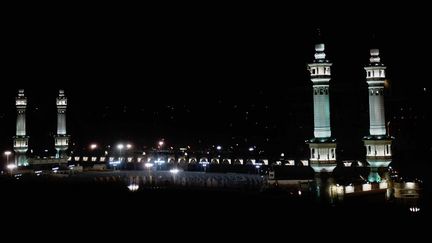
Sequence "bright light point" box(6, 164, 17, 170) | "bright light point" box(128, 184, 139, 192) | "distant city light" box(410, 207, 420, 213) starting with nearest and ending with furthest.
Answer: "distant city light" box(410, 207, 420, 213), "bright light point" box(128, 184, 139, 192), "bright light point" box(6, 164, 17, 170)

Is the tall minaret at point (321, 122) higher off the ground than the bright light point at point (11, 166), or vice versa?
the tall minaret at point (321, 122)

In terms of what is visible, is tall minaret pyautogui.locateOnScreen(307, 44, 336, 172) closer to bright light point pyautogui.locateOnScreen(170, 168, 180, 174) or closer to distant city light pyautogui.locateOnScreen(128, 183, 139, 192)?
distant city light pyautogui.locateOnScreen(128, 183, 139, 192)

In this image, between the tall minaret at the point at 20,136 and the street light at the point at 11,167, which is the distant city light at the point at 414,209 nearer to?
the street light at the point at 11,167

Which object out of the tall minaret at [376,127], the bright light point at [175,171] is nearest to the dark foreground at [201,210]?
the tall minaret at [376,127]

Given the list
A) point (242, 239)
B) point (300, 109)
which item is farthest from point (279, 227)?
point (300, 109)

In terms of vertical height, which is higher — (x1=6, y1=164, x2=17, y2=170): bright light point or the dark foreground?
(x1=6, y1=164, x2=17, y2=170): bright light point

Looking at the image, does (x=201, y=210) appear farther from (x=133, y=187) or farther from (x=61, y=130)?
(x=61, y=130)

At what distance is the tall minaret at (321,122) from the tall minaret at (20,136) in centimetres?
2626

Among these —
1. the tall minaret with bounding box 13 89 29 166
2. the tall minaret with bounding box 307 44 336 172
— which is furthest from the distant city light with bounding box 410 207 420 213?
the tall minaret with bounding box 13 89 29 166

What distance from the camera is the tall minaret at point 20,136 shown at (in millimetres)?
43062

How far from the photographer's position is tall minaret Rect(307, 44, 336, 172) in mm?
26359

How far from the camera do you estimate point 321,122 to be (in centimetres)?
2680

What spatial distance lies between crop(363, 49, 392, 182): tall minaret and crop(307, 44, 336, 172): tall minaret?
2.28m

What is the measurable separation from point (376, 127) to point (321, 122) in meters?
3.31
